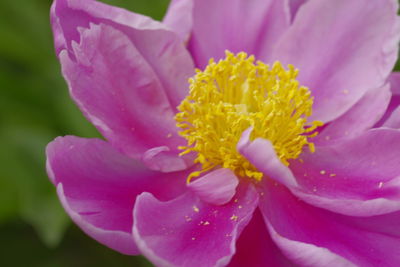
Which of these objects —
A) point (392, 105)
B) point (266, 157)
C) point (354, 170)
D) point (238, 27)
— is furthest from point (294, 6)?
point (266, 157)

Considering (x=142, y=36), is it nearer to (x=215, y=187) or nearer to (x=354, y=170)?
(x=215, y=187)

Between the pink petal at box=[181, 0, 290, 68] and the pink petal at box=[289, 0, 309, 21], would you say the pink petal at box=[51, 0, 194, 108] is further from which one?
the pink petal at box=[289, 0, 309, 21]

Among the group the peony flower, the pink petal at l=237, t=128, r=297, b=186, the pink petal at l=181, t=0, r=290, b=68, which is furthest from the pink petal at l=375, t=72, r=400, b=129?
the pink petal at l=237, t=128, r=297, b=186

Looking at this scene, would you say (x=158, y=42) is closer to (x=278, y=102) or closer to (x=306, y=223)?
(x=278, y=102)

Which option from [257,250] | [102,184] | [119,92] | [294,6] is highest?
[294,6]

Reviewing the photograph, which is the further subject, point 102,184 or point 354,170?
point 354,170

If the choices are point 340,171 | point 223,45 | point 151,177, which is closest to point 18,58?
point 223,45
